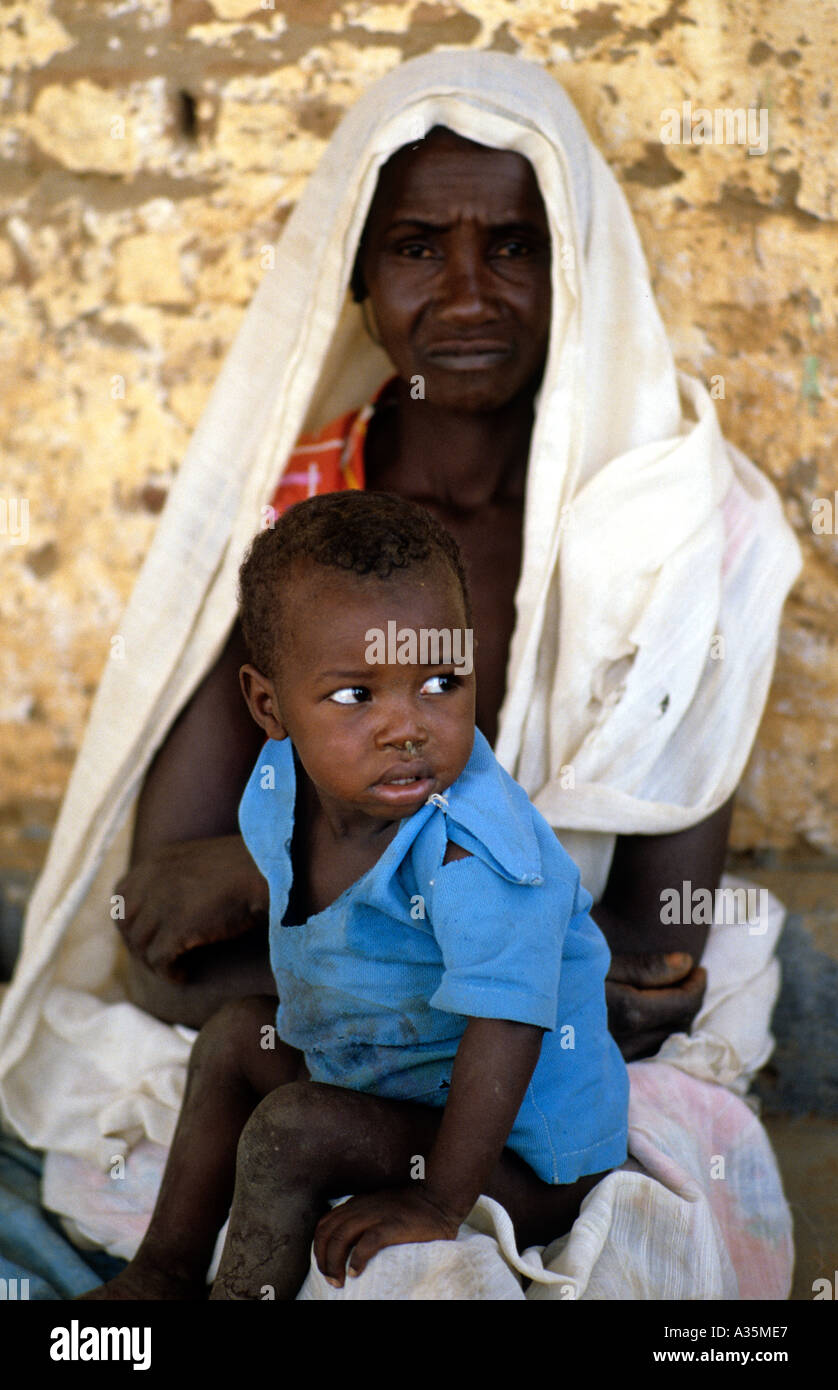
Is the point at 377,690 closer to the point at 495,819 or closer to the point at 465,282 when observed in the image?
the point at 495,819

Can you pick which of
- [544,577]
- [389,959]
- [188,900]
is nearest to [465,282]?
[544,577]

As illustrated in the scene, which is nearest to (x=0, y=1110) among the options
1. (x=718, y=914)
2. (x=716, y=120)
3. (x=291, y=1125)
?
(x=291, y=1125)

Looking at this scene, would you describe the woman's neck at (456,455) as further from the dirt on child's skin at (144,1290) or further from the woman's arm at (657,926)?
the dirt on child's skin at (144,1290)

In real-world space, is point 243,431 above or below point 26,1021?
above

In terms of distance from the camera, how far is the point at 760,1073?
251cm

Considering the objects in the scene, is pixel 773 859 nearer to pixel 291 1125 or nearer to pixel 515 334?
pixel 515 334

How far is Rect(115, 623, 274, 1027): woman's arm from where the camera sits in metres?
2.00

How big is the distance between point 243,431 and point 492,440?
408 millimetres

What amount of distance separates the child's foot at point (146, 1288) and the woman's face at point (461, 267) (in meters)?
1.32

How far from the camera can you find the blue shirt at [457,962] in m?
1.39

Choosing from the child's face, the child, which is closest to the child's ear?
the child

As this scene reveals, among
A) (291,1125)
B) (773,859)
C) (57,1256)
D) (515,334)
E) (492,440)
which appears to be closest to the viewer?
(291,1125)

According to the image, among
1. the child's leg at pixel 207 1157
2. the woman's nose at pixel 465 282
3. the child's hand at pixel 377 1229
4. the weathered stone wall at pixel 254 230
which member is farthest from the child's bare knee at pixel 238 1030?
the weathered stone wall at pixel 254 230

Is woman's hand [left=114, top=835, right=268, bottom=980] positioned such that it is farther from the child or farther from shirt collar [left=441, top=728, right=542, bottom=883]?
shirt collar [left=441, top=728, right=542, bottom=883]
